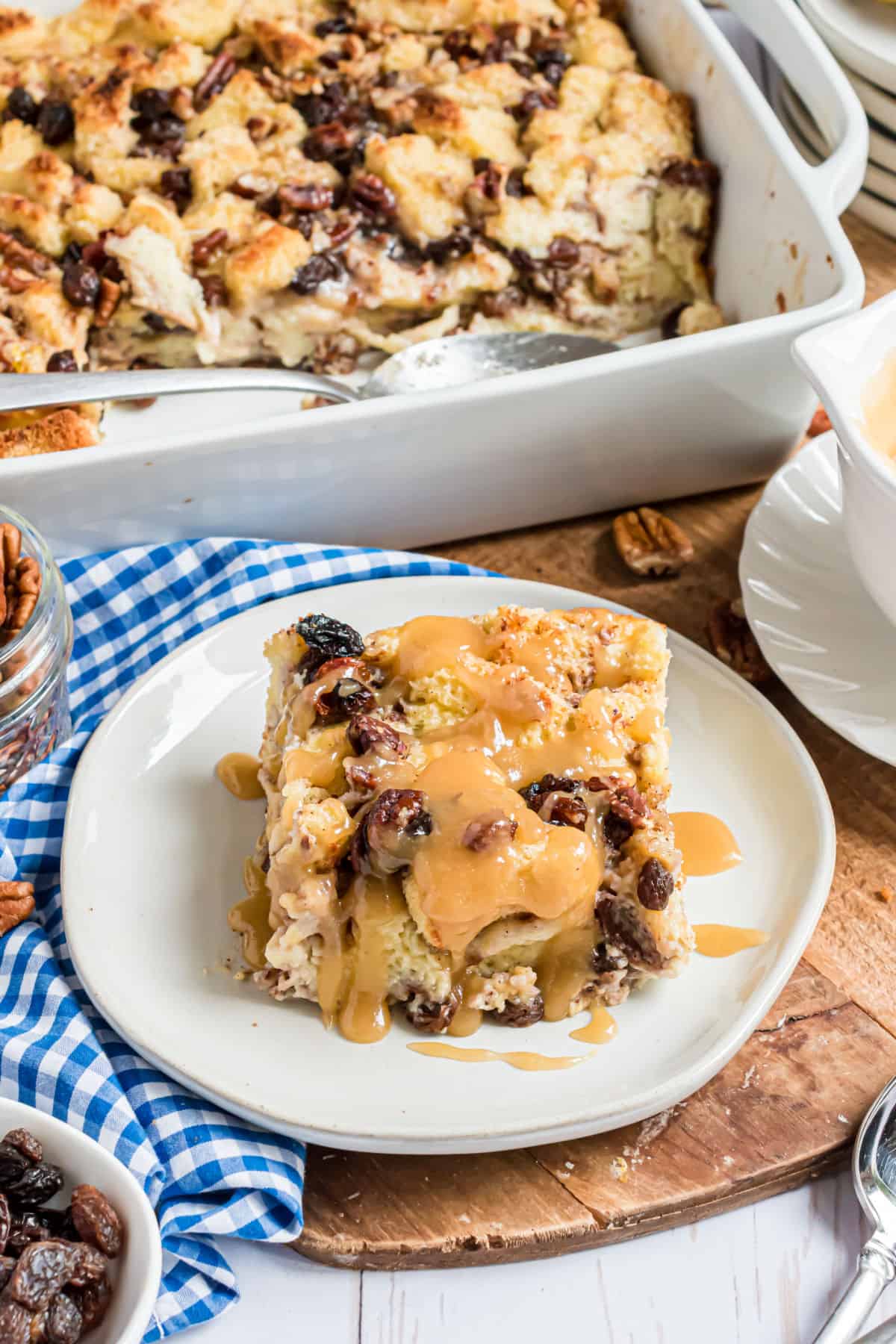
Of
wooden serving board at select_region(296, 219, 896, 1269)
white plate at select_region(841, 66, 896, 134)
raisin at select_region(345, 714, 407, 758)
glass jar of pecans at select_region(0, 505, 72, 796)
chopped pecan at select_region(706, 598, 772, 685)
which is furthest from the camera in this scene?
white plate at select_region(841, 66, 896, 134)

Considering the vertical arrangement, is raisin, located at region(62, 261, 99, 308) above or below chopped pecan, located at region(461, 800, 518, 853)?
below

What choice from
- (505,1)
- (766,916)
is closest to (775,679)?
(766,916)

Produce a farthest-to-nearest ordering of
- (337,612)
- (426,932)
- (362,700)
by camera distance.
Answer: (337,612) → (362,700) → (426,932)

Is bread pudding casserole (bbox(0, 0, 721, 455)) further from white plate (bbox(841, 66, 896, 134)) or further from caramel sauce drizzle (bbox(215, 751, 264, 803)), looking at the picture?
caramel sauce drizzle (bbox(215, 751, 264, 803))

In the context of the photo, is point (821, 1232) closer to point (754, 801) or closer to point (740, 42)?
point (754, 801)

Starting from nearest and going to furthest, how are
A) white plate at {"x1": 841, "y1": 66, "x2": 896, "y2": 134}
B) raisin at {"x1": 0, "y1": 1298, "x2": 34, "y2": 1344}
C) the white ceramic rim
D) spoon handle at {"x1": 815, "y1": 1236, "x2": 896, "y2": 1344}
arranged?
raisin at {"x1": 0, "y1": 1298, "x2": 34, "y2": 1344}, spoon handle at {"x1": 815, "y1": 1236, "x2": 896, "y2": 1344}, the white ceramic rim, white plate at {"x1": 841, "y1": 66, "x2": 896, "y2": 134}

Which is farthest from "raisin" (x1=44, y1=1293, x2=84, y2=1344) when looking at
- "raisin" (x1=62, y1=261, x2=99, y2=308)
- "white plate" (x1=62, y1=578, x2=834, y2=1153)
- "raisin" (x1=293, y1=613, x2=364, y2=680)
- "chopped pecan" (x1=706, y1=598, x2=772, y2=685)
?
"raisin" (x1=62, y1=261, x2=99, y2=308)

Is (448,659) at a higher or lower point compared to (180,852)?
higher
